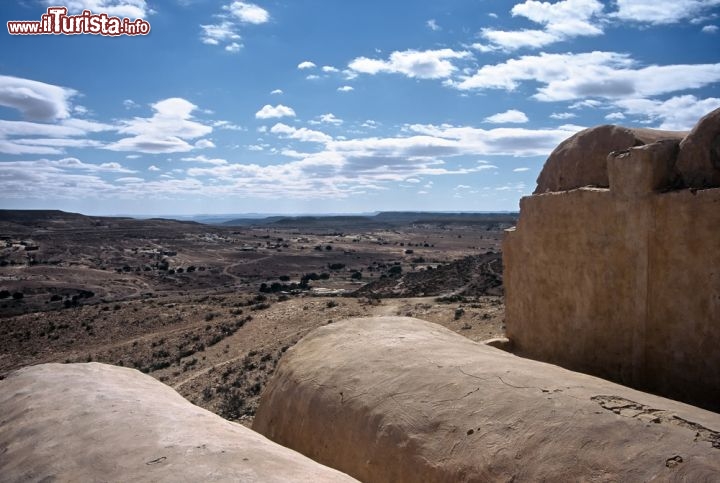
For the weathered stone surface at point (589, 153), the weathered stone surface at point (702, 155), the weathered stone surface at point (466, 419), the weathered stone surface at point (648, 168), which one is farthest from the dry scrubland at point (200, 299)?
the weathered stone surface at point (702, 155)

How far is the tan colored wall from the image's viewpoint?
4070 mm

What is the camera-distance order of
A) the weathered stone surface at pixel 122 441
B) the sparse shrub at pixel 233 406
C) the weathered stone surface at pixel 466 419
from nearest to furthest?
the weathered stone surface at pixel 466 419 → the weathered stone surface at pixel 122 441 → the sparse shrub at pixel 233 406

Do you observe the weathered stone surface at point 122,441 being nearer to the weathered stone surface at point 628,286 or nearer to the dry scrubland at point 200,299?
the weathered stone surface at point 628,286

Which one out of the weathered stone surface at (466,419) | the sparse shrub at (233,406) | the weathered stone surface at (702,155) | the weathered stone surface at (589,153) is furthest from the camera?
the sparse shrub at (233,406)

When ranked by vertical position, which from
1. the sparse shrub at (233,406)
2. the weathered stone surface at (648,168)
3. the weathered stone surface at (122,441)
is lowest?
the sparse shrub at (233,406)

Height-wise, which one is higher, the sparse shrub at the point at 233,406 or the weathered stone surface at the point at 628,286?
the weathered stone surface at the point at 628,286

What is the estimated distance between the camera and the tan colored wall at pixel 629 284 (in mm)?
4070

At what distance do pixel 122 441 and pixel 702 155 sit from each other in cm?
482

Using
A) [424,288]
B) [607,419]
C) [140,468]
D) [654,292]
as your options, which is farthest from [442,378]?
[424,288]

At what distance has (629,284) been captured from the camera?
15.2 feet

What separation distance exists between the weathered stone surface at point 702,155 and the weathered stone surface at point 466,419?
187cm

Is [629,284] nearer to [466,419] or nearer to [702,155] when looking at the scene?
[702,155]

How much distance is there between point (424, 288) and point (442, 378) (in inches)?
1053

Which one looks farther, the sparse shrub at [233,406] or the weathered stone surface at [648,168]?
the sparse shrub at [233,406]
